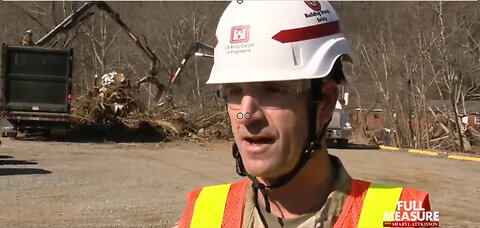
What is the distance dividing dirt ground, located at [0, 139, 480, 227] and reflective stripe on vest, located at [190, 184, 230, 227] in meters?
5.63

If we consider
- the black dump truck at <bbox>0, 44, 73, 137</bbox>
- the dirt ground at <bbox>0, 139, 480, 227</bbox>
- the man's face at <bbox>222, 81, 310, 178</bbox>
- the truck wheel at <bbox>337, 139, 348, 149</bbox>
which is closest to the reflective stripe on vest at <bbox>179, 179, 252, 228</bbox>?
the man's face at <bbox>222, 81, 310, 178</bbox>

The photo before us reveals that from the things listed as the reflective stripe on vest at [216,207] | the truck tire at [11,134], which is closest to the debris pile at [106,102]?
the truck tire at [11,134]

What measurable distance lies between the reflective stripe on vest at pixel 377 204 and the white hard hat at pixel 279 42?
398 mm

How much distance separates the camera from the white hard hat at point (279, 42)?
183cm

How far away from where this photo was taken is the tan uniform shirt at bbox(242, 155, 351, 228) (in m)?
1.84

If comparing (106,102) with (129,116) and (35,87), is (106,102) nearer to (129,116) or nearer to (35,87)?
(129,116)

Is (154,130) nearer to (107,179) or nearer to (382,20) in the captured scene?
(107,179)

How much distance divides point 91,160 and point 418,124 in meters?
12.7

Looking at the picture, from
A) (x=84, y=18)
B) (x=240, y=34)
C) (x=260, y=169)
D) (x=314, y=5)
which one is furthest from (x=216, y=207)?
(x=84, y=18)

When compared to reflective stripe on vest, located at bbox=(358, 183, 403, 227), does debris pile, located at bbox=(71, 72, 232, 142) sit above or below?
below

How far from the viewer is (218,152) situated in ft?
59.1

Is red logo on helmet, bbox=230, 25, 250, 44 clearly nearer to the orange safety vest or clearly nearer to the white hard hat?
the white hard hat

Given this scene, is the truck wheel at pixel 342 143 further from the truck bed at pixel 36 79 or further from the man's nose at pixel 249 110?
the man's nose at pixel 249 110

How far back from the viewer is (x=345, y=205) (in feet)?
6.13
